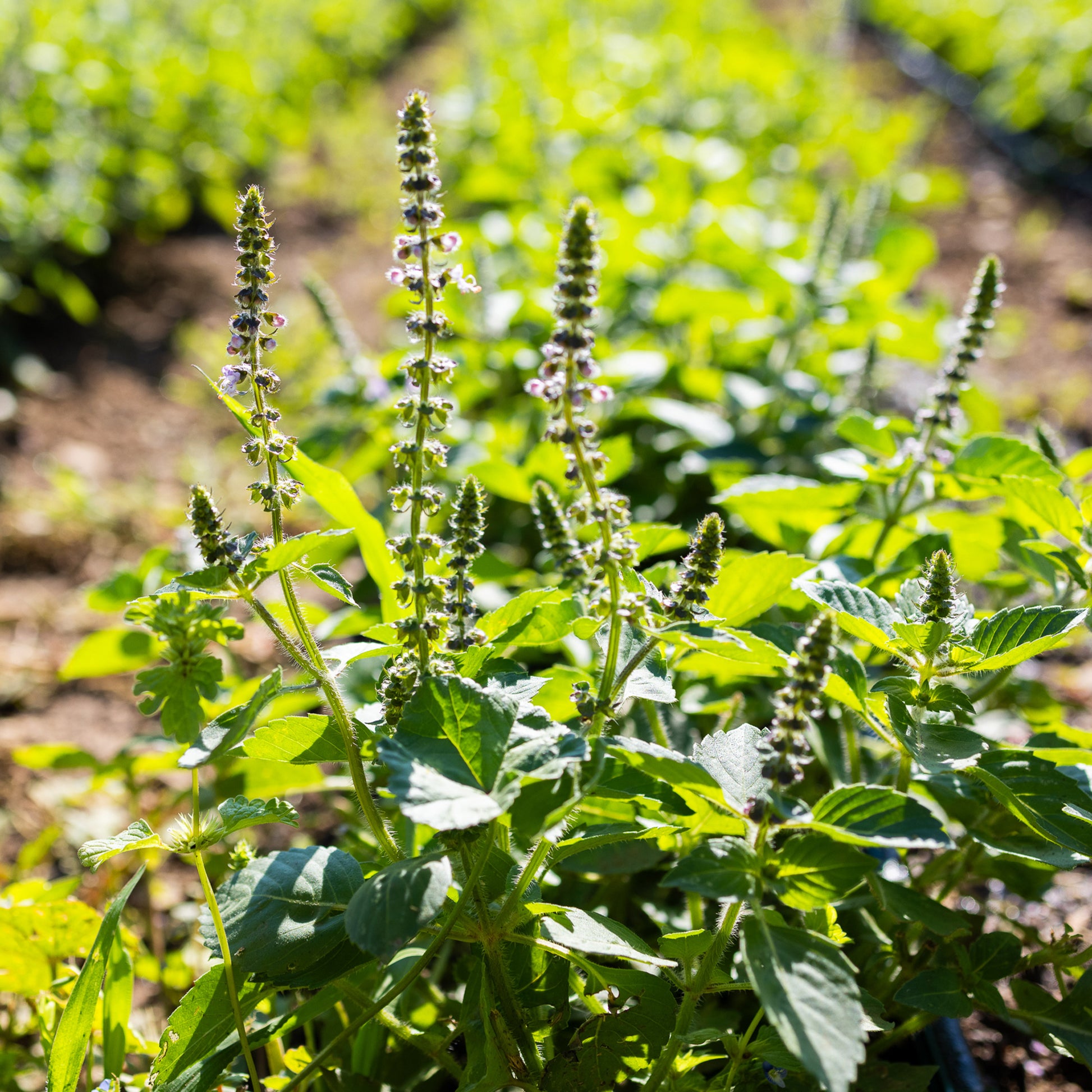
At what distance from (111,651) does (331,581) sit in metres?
1.04

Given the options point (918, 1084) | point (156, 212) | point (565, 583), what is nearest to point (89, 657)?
point (565, 583)

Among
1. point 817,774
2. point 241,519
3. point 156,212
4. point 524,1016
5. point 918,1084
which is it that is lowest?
point 918,1084

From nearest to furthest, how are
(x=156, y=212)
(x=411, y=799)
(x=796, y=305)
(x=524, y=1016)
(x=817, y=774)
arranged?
(x=411, y=799) → (x=524, y=1016) → (x=817, y=774) → (x=796, y=305) → (x=156, y=212)

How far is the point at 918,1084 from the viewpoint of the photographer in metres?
1.53

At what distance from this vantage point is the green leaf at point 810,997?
108cm

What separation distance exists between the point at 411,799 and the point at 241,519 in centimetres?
284

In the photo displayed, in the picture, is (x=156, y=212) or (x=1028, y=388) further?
(x=156, y=212)

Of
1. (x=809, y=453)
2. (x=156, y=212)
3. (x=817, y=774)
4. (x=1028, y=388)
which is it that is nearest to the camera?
(x=817, y=774)

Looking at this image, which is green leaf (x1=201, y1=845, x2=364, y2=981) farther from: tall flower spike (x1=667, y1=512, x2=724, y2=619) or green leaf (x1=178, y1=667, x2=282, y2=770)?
tall flower spike (x1=667, y1=512, x2=724, y2=619)

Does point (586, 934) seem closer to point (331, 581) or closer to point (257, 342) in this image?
point (331, 581)

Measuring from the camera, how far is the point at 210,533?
129 centimetres

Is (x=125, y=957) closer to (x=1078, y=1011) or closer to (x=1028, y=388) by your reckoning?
(x=1078, y=1011)

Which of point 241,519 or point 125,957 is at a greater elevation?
point 241,519

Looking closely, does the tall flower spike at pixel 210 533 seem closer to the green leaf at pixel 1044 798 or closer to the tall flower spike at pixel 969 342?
the green leaf at pixel 1044 798
